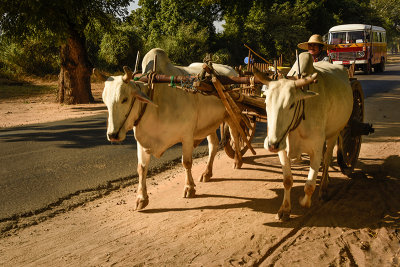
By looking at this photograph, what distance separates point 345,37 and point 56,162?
63.2ft

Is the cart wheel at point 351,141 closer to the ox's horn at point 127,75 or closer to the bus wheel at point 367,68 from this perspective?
the ox's horn at point 127,75

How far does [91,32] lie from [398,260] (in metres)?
13.3

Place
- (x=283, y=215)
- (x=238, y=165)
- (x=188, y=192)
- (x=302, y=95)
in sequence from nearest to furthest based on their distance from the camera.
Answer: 1. (x=302, y=95)
2. (x=283, y=215)
3. (x=188, y=192)
4. (x=238, y=165)

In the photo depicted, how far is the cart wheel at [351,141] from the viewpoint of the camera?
5488 mm

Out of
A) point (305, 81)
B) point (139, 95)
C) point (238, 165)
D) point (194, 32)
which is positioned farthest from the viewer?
point (194, 32)

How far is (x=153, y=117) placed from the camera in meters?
4.43

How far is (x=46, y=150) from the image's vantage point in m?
7.47

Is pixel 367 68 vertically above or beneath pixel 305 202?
above

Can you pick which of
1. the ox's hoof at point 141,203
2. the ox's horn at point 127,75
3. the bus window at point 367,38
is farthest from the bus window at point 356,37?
the ox's horn at point 127,75

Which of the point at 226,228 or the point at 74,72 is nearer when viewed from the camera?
the point at 226,228

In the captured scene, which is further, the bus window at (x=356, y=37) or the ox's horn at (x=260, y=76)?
the bus window at (x=356, y=37)

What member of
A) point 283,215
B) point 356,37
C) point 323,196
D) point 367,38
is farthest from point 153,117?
Answer: point 367,38

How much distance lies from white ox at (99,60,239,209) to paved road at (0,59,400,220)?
1.49 metres

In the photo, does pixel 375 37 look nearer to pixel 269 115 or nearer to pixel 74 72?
pixel 74 72
